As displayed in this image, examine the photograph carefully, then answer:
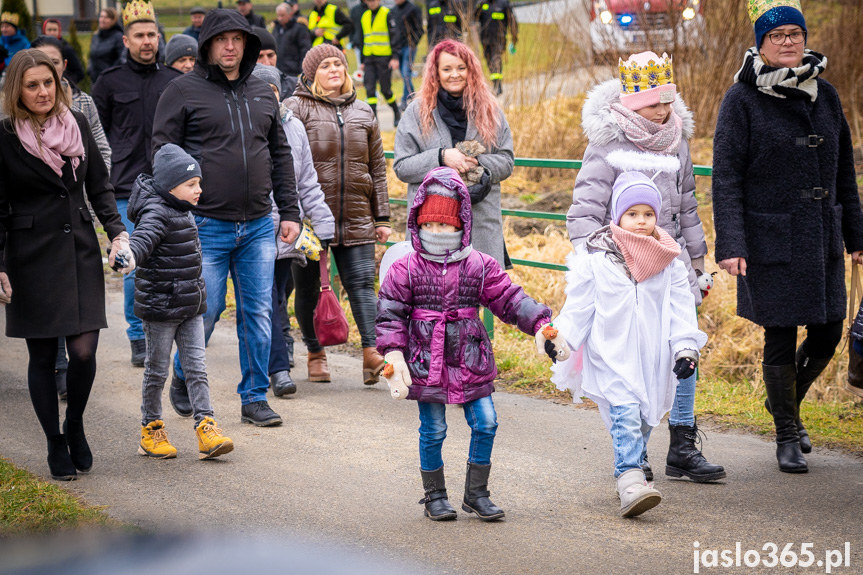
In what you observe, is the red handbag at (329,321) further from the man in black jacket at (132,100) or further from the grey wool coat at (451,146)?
the man in black jacket at (132,100)

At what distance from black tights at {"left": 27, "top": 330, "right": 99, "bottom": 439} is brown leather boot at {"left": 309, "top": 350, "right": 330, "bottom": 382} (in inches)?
84.6

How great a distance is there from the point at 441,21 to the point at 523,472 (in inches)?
488

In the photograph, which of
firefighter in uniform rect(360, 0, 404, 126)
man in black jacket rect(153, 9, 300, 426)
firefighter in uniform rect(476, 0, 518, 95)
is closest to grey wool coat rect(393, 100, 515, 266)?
man in black jacket rect(153, 9, 300, 426)

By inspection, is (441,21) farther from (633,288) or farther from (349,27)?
(633,288)

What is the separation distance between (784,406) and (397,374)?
2235mm

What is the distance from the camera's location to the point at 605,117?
5.41 metres

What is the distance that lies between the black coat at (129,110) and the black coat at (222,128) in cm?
172

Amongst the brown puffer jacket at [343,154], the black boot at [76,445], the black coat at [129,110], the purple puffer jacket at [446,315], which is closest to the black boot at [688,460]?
the purple puffer jacket at [446,315]

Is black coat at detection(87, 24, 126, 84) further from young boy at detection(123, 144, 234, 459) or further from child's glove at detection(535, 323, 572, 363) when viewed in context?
child's glove at detection(535, 323, 572, 363)

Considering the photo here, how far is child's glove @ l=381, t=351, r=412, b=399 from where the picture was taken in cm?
444

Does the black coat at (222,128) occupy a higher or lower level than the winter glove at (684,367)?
higher

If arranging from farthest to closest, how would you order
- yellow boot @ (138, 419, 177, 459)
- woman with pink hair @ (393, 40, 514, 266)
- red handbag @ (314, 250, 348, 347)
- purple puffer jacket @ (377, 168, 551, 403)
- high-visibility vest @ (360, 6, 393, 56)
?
high-visibility vest @ (360, 6, 393, 56), red handbag @ (314, 250, 348, 347), woman with pink hair @ (393, 40, 514, 266), yellow boot @ (138, 419, 177, 459), purple puffer jacket @ (377, 168, 551, 403)

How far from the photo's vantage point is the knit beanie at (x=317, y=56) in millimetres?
7035

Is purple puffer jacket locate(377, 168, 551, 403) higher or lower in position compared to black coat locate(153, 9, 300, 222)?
lower
